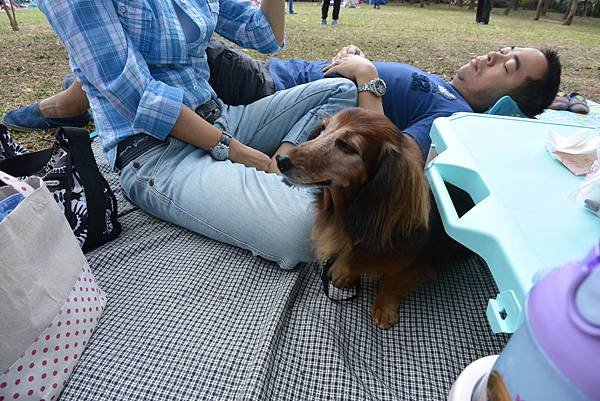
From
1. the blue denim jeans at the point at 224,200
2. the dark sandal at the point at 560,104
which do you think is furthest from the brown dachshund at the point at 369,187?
the dark sandal at the point at 560,104

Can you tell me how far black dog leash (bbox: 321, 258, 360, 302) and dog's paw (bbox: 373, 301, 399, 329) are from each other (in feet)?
0.41

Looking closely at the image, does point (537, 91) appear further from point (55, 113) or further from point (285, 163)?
point (55, 113)

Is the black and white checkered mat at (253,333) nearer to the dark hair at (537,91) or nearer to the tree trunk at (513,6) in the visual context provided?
the dark hair at (537,91)

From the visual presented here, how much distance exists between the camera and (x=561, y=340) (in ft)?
1.51

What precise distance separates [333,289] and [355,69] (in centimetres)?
146

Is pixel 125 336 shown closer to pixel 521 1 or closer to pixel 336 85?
pixel 336 85

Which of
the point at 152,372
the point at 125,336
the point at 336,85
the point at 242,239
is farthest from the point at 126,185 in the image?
the point at 336,85

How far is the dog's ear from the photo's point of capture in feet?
4.95

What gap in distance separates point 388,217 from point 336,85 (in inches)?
45.4

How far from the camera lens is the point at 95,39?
5.81 feet

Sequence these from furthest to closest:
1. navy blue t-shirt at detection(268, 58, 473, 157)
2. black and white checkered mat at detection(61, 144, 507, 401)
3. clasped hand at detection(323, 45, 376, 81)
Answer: clasped hand at detection(323, 45, 376, 81)
navy blue t-shirt at detection(268, 58, 473, 157)
black and white checkered mat at detection(61, 144, 507, 401)

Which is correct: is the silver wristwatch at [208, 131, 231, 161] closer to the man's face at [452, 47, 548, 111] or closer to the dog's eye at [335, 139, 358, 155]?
the dog's eye at [335, 139, 358, 155]

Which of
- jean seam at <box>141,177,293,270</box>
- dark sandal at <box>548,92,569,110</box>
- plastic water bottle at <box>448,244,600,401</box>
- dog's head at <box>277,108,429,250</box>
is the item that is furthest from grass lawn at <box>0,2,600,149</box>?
plastic water bottle at <box>448,244,600,401</box>

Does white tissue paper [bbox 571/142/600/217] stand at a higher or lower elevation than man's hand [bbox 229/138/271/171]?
higher
